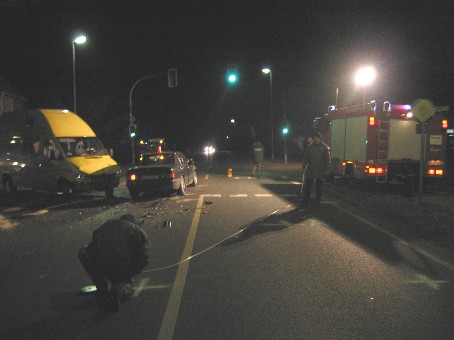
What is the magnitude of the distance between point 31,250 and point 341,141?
13.2 metres

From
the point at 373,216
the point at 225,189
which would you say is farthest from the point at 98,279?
the point at 225,189

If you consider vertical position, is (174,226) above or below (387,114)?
below

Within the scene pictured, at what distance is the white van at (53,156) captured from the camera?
14.9 meters

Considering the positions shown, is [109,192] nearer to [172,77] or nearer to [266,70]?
[172,77]

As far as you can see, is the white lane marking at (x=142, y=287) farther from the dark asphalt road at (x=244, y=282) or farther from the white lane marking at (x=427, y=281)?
the white lane marking at (x=427, y=281)

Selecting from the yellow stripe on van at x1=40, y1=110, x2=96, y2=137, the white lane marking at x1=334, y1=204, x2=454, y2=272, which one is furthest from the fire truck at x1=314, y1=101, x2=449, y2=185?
the yellow stripe on van at x1=40, y1=110, x2=96, y2=137

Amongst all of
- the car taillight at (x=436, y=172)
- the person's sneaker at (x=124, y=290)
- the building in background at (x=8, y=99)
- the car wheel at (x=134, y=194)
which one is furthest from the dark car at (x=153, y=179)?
the building in background at (x=8, y=99)

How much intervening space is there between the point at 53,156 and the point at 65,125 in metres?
1.48

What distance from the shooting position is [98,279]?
199 inches

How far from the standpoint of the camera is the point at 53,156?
15.1 meters

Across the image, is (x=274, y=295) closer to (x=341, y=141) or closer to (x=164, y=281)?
(x=164, y=281)

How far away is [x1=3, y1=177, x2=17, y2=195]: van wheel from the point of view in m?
17.0

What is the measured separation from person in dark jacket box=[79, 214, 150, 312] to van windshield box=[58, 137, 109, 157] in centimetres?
1078

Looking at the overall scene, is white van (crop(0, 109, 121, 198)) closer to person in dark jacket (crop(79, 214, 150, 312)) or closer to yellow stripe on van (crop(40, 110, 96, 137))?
yellow stripe on van (crop(40, 110, 96, 137))
